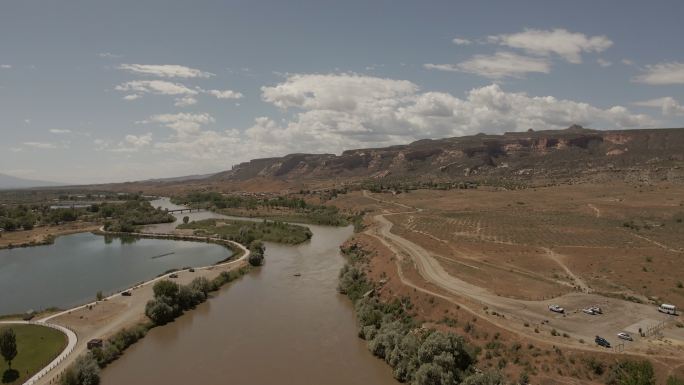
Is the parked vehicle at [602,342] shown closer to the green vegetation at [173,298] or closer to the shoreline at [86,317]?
the shoreline at [86,317]

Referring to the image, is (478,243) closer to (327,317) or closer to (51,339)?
A: (327,317)

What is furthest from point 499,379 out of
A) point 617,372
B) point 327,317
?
point 327,317

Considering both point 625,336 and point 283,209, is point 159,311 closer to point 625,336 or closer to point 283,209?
point 625,336

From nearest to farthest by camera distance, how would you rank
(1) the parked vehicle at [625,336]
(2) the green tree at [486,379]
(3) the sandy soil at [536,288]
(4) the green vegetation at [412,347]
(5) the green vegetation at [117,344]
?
1. (2) the green tree at [486,379]
2. (4) the green vegetation at [412,347]
3. (1) the parked vehicle at [625,336]
4. (3) the sandy soil at [536,288]
5. (5) the green vegetation at [117,344]

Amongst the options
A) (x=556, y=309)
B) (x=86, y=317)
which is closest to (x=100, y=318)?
(x=86, y=317)

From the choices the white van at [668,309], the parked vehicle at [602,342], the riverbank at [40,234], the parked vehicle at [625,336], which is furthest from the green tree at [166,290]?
the riverbank at [40,234]

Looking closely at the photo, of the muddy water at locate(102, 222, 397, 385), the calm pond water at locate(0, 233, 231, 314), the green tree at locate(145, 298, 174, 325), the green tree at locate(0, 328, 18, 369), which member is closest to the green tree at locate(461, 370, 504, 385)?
the muddy water at locate(102, 222, 397, 385)
